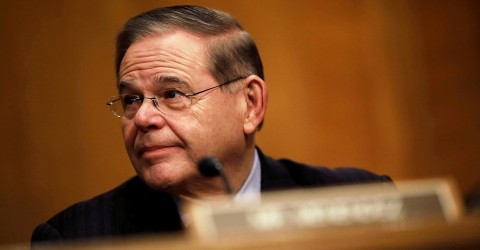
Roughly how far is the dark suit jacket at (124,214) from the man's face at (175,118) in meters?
0.19

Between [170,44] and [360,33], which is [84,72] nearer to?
[170,44]

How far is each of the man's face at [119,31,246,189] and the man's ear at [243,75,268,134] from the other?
47 millimetres

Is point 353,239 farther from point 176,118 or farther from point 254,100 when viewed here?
point 254,100

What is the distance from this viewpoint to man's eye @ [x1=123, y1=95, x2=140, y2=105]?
7.58 ft

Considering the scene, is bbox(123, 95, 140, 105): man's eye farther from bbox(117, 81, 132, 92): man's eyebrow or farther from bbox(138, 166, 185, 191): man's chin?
bbox(138, 166, 185, 191): man's chin

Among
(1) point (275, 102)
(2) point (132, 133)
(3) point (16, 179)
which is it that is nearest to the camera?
(2) point (132, 133)

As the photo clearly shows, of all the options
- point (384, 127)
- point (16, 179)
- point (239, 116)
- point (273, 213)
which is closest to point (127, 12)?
point (16, 179)

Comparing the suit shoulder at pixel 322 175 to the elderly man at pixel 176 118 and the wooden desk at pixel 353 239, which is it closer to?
the elderly man at pixel 176 118

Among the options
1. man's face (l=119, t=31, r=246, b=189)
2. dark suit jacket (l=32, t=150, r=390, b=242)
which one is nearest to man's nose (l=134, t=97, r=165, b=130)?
man's face (l=119, t=31, r=246, b=189)

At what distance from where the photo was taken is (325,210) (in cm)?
126

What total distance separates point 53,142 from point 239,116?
1082 millimetres

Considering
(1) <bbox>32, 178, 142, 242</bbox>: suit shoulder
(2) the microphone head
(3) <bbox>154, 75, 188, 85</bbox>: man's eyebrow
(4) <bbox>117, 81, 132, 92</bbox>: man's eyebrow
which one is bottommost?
(1) <bbox>32, 178, 142, 242</bbox>: suit shoulder

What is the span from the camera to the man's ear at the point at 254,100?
2465 millimetres

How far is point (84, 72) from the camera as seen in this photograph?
318 centimetres
